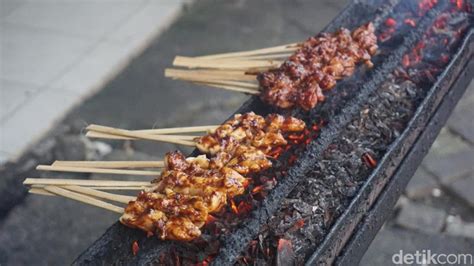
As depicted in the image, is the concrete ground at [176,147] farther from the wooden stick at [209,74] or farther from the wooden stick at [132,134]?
the wooden stick at [132,134]

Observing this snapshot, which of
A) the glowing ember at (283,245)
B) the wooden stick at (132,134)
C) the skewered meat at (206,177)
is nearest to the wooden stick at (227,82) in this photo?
the skewered meat at (206,177)

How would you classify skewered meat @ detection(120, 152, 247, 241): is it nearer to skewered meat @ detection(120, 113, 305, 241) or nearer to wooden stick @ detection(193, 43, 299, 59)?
skewered meat @ detection(120, 113, 305, 241)

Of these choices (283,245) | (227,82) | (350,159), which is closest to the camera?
(283,245)

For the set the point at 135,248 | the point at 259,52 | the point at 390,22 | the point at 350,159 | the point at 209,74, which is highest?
the point at 390,22

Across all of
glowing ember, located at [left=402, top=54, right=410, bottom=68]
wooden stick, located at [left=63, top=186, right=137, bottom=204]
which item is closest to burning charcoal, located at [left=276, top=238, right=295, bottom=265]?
wooden stick, located at [left=63, top=186, right=137, bottom=204]

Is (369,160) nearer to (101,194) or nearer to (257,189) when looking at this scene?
(257,189)

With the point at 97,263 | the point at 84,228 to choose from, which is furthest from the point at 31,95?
the point at 97,263

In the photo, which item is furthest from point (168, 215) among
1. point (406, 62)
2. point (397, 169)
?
point (406, 62)
